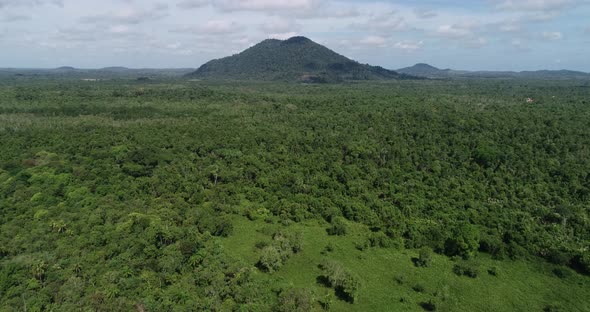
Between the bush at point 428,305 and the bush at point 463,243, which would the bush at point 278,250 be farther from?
the bush at point 463,243

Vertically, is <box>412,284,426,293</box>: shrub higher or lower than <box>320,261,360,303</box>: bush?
lower

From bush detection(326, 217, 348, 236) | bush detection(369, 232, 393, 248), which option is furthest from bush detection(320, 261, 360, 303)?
bush detection(326, 217, 348, 236)

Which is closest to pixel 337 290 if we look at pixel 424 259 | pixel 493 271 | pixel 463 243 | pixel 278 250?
pixel 278 250

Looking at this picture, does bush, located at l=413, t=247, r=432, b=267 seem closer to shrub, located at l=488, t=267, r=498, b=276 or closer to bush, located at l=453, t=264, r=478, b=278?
bush, located at l=453, t=264, r=478, b=278

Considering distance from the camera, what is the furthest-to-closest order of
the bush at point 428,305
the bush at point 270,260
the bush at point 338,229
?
the bush at point 338,229 < the bush at point 270,260 < the bush at point 428,305

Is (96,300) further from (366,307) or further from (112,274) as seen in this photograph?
(366,307)

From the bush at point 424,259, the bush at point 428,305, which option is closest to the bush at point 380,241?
the bush at point 424,259

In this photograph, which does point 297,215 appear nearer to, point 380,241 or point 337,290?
point 380,241

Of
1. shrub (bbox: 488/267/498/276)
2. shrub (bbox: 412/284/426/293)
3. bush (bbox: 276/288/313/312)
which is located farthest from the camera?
shrub (bbox: 488/267/498/276)
